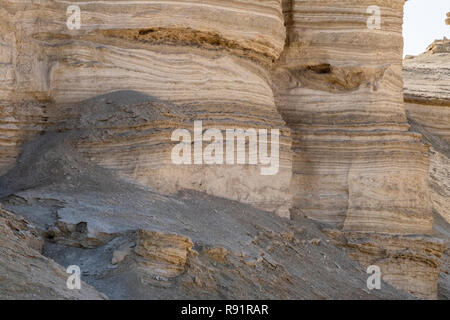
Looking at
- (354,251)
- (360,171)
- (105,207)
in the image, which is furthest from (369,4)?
(105,207)

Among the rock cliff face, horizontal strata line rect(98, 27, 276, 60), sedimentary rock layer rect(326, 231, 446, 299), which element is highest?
horizontal strata line rect(98, 27, 276, 60)

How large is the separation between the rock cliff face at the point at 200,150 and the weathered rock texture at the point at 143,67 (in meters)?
0.02

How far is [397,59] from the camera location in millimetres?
14641

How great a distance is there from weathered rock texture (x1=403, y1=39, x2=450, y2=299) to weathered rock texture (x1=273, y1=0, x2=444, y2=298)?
2994 mm

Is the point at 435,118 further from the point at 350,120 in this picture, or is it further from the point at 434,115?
the point at 350,120

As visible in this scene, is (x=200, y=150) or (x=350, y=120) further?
(x=350, y=120)

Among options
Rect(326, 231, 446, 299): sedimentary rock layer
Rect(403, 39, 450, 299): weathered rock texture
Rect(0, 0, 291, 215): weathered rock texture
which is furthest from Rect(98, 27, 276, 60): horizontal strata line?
Rect(403, 39, 450, 299): weathered rock texture

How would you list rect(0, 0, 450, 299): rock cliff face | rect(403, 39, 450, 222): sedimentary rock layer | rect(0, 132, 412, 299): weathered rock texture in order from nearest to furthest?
rect(0, 132, 412, 299): weathered rock texture → rect(0, 0, 450, 299): rock cliff face → rect(403, 39, 450, 222): sedimentary rock layer

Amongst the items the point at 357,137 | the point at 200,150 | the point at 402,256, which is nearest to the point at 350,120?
the point at 357,137

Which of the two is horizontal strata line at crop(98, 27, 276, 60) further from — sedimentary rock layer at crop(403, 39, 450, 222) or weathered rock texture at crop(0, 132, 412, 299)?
sedimentary rock layer at crop(403, 39, 450, 222)

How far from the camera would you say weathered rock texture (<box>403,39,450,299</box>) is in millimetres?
19177

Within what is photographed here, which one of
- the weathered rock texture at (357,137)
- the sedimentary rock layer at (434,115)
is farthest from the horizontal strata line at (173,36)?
the sedimentary rock layer at (434,115)

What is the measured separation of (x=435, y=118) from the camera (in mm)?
22547

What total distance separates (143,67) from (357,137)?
157 inches
